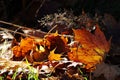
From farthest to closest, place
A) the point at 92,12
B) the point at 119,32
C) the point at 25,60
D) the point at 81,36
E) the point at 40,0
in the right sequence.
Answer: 1. the point at 40,0
2. the point at 92,12
3. the point at 119,32
4. the point at 25,60
5. the point at 81,36

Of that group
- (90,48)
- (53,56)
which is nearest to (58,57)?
(53,56)

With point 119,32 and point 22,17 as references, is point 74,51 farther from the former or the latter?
point 22,17

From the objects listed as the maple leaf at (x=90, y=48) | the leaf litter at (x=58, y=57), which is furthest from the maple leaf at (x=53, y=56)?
the maple leaf at (x=90, y=48)

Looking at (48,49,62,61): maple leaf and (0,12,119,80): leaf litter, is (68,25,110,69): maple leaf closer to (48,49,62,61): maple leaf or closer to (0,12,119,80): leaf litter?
(0,12,119,80): leaf litter

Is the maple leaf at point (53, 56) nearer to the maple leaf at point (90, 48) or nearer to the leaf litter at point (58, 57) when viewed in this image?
the leaf litter at point (58, 57)

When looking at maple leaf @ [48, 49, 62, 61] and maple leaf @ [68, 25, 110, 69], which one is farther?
maple leaf @ [48, 49, 62, 61]

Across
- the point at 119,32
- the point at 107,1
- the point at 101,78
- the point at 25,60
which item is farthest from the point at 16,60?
the point at 107,1

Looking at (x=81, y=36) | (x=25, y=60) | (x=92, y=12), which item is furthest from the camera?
(x=92, y=12)

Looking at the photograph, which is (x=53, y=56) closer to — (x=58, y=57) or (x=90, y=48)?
(x=58, y=57)

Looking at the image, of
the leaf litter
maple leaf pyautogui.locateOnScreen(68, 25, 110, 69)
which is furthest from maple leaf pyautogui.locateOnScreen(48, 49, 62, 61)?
maple leaf pyautogui.locateOnScreen(68, 25, 110, 69)
